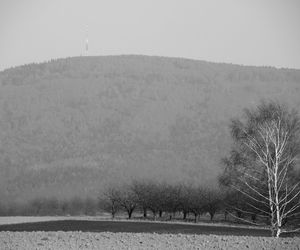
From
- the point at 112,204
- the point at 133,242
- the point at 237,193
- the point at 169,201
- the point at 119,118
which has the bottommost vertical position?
the point at 133,242

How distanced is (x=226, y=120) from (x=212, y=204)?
5274cm

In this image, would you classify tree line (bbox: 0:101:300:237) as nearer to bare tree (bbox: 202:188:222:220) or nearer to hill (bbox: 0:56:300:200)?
bare tree (bbox: 202:188:222:220)

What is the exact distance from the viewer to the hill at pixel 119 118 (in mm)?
117375

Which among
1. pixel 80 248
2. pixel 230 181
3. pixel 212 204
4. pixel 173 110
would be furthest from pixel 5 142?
pixel 80 248

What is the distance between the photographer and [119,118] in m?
134

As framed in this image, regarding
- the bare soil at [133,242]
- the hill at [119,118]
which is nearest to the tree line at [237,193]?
the bare soil at [133,242]

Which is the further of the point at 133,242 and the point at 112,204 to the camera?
the point at 112,204

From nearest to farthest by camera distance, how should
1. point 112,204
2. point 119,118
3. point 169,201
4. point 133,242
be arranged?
1. point 133,242
2. point 169,201
3. point 112,204
4. point 119,118

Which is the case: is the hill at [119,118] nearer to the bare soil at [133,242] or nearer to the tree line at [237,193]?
the tree line at [237,193]

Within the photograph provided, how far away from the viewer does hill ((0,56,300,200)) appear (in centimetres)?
11738

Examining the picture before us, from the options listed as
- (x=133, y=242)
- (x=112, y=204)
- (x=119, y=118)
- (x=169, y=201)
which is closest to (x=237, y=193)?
(x=169, y=201)

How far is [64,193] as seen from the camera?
110 m

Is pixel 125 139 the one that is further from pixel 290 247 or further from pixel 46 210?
pixel 290 247

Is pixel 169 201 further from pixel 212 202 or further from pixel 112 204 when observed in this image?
pixel 112 204
